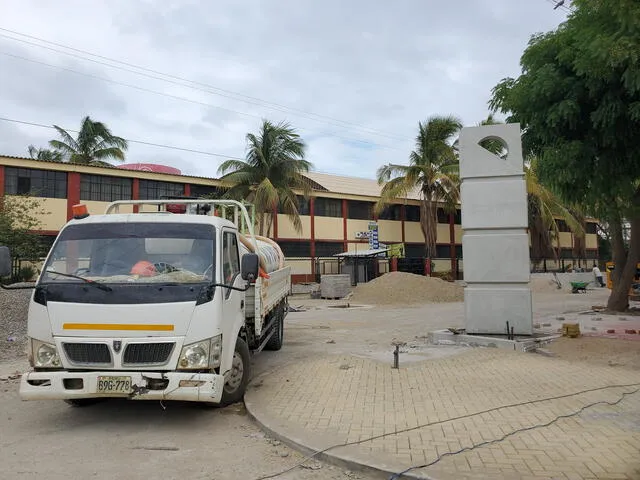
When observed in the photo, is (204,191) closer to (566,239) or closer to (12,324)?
(12,324)

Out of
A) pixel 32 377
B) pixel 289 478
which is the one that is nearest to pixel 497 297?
pixel 289 478

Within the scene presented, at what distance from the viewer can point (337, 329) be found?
1414 centimetres

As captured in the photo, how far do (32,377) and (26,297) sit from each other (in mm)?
11985

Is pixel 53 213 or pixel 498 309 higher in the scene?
pixel 53 213

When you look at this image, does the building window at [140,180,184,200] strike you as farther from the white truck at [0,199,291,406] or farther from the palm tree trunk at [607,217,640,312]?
the white truck at [0,199,291,406]

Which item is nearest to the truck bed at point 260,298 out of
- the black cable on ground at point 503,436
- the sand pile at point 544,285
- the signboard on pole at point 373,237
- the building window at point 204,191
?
the black cable on ground at point 503,436

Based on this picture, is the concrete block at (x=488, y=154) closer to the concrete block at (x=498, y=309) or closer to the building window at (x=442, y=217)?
A: the concrete block at (x=498, y=309)

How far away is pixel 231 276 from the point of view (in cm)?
616

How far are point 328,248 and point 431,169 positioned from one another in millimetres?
8784

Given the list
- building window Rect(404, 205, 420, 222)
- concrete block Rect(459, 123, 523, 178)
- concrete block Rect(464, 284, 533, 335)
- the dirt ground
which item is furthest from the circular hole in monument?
building window Rect(404, 205, 420, 222)

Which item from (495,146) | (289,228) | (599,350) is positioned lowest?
(599,350)

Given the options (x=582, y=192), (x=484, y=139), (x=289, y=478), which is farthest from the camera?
(x=582, y=192)

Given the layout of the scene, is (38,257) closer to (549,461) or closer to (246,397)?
(246,397)

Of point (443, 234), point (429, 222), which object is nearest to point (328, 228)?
point (429, 222)
